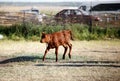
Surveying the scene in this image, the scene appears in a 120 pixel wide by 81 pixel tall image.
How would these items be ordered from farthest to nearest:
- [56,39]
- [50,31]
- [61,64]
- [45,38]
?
1. [50,31]
2. [56,39]
3. [45,38]
4. [61,64]

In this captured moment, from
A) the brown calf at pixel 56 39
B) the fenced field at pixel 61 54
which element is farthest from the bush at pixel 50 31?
the brown calf at pixel 56 39

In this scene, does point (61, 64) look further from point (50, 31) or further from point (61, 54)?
point (50, 31)

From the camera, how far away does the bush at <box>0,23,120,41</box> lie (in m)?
17.7

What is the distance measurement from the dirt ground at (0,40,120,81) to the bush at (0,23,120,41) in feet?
6.51

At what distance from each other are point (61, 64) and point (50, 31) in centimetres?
726

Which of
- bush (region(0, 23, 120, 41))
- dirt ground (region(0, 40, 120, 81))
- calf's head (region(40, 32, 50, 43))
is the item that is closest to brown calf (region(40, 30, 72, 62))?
calf's head (region(40, 32, 50, 43))

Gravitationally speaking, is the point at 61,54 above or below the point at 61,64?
below

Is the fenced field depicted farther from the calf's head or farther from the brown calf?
the calf's head

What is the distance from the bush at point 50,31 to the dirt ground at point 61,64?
198cm

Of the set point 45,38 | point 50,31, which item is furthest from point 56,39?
point 50,31

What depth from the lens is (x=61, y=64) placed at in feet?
36.3

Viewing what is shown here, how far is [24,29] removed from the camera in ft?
60.5

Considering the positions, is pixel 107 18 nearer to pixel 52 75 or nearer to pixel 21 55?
pixel 21 55

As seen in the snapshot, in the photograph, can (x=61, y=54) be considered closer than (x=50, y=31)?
Yes
